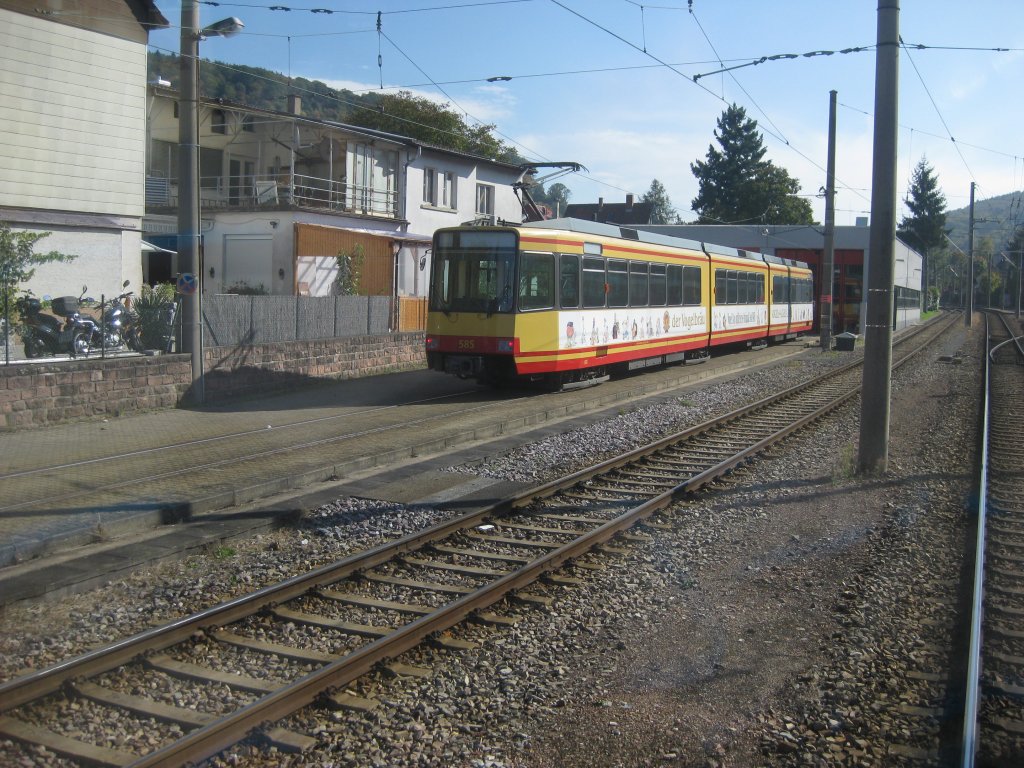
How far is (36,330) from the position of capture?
13516mm

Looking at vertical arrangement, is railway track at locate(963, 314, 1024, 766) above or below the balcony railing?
below

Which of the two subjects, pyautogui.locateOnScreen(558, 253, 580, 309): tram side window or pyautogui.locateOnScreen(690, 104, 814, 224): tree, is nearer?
pyautogui.locateOnScreen(558, 253, 580, 309): tram side window

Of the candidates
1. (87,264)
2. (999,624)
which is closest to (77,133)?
(87,264)

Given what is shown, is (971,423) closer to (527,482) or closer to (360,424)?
(527,482)

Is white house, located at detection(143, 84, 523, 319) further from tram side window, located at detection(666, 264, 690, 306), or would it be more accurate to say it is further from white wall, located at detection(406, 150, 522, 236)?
tram side window, located at detection(666, 264, 690, 306)

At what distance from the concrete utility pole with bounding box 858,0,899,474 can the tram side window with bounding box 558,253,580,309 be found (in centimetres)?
693

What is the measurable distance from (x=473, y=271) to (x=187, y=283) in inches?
194

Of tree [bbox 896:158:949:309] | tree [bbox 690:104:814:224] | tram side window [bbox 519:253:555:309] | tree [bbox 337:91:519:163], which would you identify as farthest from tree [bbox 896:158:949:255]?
tram side window [bbox 519:253:555:309]

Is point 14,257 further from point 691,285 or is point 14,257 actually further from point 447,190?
point 447,190

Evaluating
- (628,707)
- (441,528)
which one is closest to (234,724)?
(628,707)

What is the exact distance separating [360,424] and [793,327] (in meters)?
27.2

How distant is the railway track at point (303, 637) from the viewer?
14.8 feet

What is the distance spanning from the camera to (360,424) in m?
14.3

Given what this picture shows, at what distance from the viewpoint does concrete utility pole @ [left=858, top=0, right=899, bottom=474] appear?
426 inches
